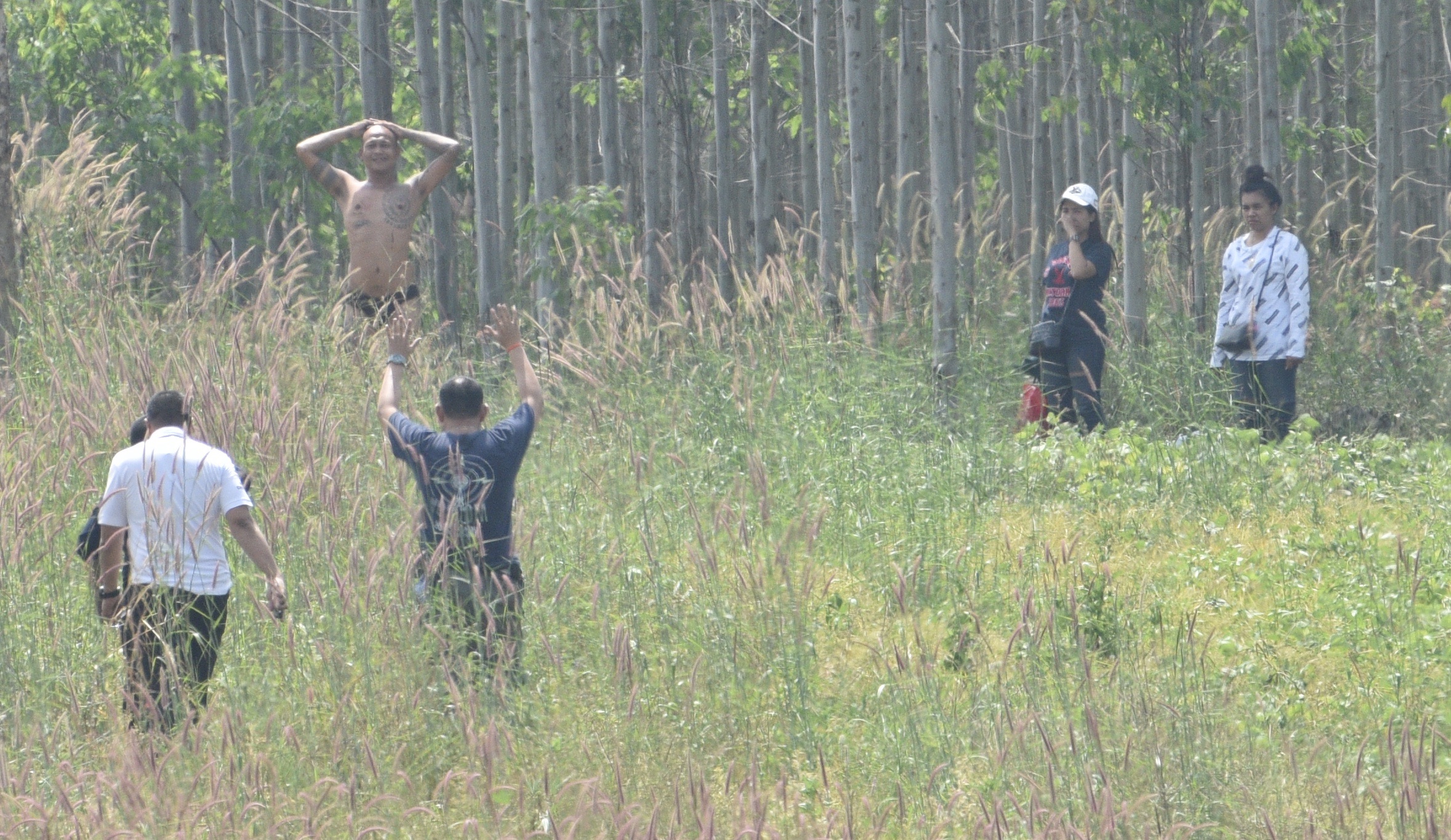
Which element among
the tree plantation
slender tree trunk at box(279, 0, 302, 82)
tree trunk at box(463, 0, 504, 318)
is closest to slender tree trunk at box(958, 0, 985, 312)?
the tree plantation

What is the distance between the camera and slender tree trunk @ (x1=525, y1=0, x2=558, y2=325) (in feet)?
38.0

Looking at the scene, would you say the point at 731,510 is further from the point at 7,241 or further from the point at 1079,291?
the point at 7,241

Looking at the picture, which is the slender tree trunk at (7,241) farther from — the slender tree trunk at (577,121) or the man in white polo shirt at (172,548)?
the slender tree trunk at (577,121)

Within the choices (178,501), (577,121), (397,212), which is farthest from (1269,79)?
(577,121)

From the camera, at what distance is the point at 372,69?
13.8 meters

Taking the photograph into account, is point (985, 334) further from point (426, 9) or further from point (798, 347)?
point (426, 9)

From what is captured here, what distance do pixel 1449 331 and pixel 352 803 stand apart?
9844mm

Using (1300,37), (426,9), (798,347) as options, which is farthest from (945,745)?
(426,9)

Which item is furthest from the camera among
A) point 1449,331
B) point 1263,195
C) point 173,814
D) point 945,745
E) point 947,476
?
point 1449,331

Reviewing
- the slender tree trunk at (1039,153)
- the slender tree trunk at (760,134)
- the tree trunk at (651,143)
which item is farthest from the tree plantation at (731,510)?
the slender tree trunk at (760,134)

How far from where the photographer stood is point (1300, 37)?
1221 centimetres

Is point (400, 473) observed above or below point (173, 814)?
above

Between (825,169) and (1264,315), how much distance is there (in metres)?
5.60

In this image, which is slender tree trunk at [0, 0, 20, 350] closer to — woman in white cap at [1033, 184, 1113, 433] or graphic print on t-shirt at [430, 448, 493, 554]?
graphic print on t-shirt at [430, 448, 493, 554]
